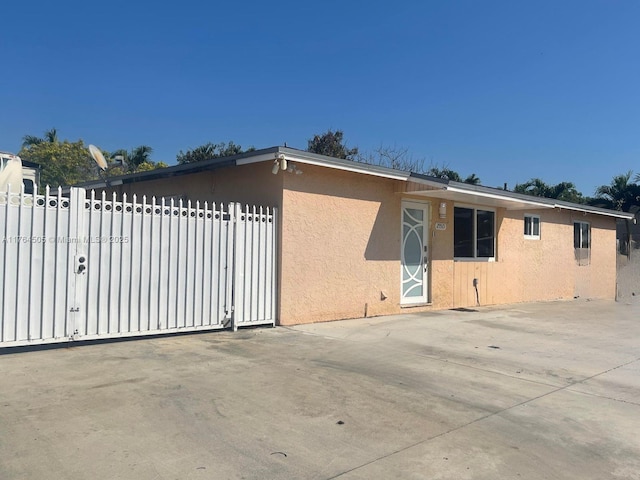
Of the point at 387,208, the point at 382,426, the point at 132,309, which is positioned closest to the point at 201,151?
the point at 387,208

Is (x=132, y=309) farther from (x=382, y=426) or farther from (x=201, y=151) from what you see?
(x=201, y=151)

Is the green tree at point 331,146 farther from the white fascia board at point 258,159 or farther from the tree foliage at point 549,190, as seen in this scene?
the white fascia board at point 258,159

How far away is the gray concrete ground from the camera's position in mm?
3385

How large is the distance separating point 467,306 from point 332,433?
9848mm

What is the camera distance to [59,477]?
10.0 ft

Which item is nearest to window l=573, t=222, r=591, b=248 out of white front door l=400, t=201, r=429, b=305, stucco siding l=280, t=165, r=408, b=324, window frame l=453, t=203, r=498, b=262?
window frame l=453, t=203, r=498, b=262

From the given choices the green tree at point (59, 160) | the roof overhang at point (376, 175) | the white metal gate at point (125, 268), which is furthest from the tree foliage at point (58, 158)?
the white metal gate at point (125, 268)

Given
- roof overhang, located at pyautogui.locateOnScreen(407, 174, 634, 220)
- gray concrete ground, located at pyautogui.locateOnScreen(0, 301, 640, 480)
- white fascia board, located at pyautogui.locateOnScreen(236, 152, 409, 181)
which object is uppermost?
white fascia board, located at pyautogui.locateOnScreen(236, 152, 409, 181)

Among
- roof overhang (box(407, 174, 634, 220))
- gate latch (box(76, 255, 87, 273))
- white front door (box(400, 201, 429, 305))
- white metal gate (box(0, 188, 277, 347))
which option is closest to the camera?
white metal gate (box(0, 188, 277, 347))

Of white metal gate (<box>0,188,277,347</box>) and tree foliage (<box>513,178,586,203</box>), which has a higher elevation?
tree foliage (<box>513,178,586,203</box>)

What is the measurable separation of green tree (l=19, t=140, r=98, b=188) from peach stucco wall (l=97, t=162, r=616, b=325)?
2769cm

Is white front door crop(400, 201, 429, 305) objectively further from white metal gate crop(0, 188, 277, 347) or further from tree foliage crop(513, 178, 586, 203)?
tree foliage crop(513, 178, 586, 203)

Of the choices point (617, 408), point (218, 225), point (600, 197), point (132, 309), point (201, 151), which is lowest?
point (617, 408)

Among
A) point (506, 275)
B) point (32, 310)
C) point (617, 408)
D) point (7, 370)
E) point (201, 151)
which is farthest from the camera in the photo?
point (201, 151)
